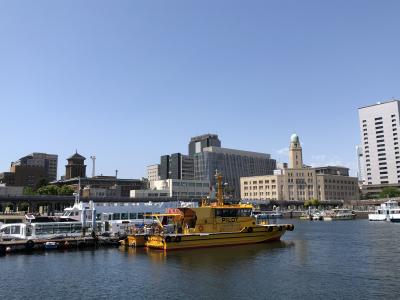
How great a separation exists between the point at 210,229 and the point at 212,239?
2.92 metres

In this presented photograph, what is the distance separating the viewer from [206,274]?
45562 millimetres

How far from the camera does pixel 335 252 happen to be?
63.0 metres

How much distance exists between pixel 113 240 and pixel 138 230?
4.95 m

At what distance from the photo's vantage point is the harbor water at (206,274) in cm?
3709

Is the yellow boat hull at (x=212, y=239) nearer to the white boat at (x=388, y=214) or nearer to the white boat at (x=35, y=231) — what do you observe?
the white boat at (x=35, y=231)

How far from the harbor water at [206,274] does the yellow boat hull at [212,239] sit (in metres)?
2.01

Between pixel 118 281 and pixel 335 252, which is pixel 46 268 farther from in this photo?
pixel 335 252

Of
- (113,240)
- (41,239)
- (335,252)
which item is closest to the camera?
(335,252)

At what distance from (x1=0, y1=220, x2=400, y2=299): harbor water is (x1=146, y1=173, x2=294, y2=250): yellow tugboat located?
7.87 ft

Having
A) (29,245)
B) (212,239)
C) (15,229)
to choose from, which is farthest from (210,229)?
(15,229)

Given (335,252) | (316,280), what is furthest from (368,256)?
(316,280)

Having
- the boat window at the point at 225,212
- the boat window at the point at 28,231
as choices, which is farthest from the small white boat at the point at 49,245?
the boat window at the point at 225,212

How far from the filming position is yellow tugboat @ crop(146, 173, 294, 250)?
65.3m

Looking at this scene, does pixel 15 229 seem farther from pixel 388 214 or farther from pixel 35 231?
pixel 388 214
